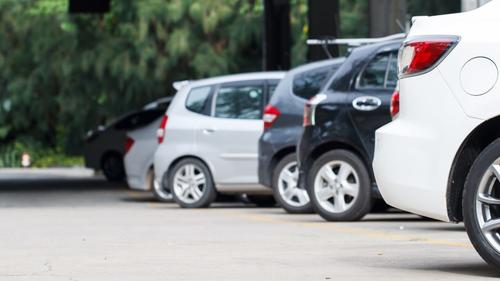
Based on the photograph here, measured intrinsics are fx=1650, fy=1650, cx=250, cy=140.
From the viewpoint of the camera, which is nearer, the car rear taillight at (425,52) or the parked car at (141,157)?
the car rear taillight at (425,52)

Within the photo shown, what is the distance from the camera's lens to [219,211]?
18.8 meters

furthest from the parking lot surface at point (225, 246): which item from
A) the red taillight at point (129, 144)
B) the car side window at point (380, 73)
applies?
the red taillight at point (129, 144)

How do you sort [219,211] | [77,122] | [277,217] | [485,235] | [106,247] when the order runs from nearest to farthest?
[485,235] → [106,247] → [277,217] → [219,211] → [77,122]

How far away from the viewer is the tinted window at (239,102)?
1950 cm

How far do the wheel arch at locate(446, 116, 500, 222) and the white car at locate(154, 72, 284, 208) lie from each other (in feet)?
33.3

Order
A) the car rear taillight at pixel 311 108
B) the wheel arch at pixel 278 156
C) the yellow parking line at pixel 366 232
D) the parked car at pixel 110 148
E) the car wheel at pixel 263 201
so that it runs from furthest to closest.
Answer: the parked car at pixel 110 148
the car wheel at pixel 263 201
the wheel arch at pixel 278 156
the car rear taillight at pixel 311 108
the yellow parking line at pixel 366 232

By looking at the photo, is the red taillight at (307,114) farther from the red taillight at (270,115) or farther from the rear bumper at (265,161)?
the rear bumper at (265,161)

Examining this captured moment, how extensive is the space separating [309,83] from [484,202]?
8.60 meters

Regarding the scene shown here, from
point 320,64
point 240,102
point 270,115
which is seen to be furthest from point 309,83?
point 240,102

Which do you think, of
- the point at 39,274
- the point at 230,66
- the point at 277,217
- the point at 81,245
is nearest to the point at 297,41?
the point at 230,66

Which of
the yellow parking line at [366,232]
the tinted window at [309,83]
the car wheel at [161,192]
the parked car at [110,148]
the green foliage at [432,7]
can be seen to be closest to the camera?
the yellow parking line at [366,232]

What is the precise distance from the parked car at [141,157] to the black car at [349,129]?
246 inches

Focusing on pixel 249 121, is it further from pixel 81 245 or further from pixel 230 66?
pixel 230 66

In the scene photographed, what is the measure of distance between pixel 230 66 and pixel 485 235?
33080mm
